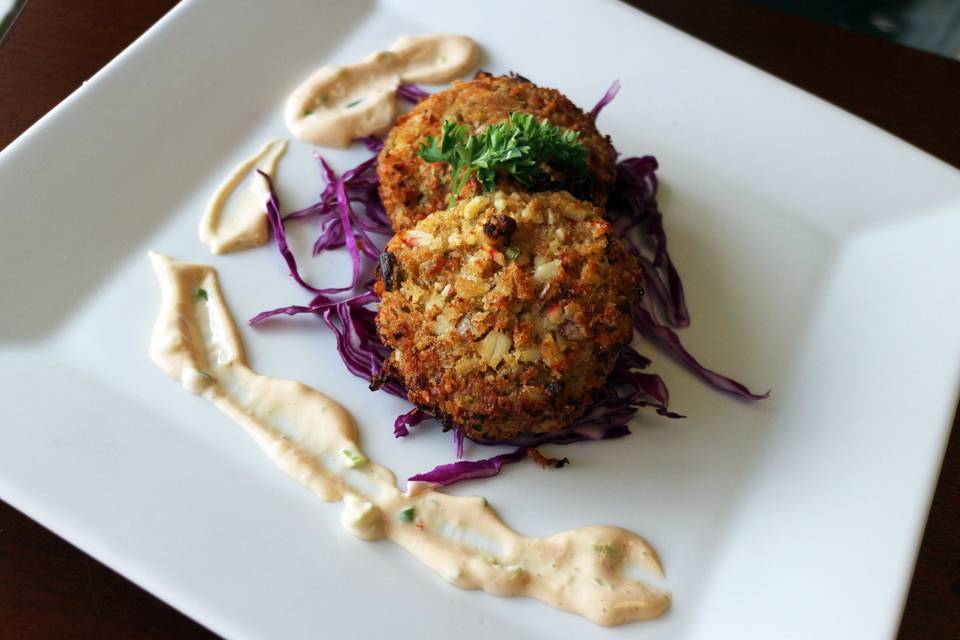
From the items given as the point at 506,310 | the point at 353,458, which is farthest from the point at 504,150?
the point at 353,458

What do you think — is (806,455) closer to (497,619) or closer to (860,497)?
(860,497)

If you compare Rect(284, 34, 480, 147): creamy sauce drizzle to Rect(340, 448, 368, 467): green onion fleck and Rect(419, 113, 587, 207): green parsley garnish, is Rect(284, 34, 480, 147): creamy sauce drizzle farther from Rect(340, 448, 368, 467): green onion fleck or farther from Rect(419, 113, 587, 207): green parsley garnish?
Rect(340, 448, 368, 467): green onion fleck

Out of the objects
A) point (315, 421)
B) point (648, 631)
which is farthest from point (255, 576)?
point (648, 631)

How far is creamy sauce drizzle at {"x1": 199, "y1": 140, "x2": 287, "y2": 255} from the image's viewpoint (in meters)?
3.30

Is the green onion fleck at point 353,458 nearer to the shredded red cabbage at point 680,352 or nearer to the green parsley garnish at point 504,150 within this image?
the green parsley garnish at point 504,150

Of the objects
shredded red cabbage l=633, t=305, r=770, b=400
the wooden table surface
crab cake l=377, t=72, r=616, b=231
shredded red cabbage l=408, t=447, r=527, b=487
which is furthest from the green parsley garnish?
the wooden table surface

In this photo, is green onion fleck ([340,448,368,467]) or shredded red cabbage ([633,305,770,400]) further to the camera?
shredded red cabbage ([633,305,770,400])

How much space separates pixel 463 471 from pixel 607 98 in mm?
1879

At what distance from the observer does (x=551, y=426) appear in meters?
2.80

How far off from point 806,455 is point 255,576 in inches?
74.2

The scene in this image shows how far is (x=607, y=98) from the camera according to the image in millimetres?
3820

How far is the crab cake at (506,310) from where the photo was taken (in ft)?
8.83

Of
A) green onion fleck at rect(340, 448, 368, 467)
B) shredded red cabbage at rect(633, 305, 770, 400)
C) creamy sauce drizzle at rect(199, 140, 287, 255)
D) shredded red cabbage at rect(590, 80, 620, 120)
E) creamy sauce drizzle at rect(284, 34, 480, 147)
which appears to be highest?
shredded red cabbage at rect(590, 80, 620, 120)

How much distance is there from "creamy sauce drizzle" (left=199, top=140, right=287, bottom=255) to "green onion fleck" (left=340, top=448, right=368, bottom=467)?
3.18ft
